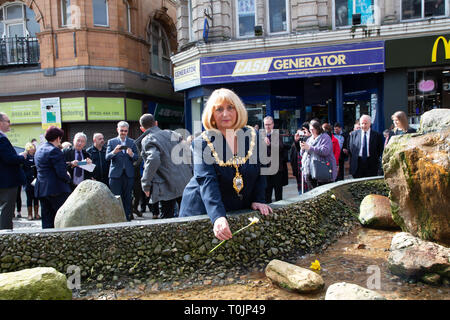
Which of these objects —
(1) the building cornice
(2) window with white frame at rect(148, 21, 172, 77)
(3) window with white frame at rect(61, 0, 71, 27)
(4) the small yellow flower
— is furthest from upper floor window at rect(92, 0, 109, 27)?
(4) the small yellow flower

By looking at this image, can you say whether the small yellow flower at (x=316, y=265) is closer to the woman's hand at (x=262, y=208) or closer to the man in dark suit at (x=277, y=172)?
the woman's hand at (x=262, y=208)

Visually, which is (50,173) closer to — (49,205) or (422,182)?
(49,205)

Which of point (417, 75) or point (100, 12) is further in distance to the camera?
point (100, 12)

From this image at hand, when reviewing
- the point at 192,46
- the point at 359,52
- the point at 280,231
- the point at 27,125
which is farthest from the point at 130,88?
the point at 280,231

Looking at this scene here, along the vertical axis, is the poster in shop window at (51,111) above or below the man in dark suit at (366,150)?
above

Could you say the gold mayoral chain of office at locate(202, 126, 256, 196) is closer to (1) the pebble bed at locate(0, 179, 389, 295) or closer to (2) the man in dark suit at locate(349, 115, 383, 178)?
(1) the pebble bed at locate(0, 179, 389, 295)

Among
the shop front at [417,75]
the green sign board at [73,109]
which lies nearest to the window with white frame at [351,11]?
the shop front at [417,75]

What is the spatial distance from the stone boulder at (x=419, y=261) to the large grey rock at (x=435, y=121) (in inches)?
48.1

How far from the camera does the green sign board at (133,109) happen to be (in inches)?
639

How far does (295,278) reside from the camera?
2900mm

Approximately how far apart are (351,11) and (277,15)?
2.72 m

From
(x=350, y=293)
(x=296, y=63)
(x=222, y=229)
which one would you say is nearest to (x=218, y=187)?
(x=222, y=229)

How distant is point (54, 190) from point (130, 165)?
1.71 meters

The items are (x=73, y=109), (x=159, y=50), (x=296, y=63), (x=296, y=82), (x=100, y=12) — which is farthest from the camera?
(x=159, y=50)
